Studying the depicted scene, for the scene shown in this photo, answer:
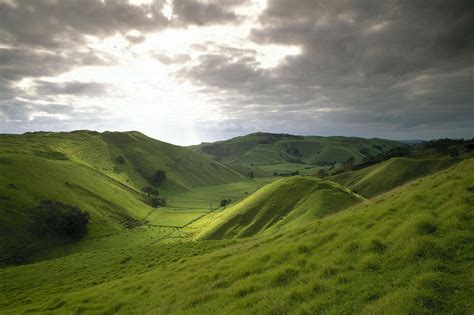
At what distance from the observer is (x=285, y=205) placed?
70.9m

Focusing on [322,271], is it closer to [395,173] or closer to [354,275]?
[354,275]

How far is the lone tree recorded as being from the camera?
98.0 m

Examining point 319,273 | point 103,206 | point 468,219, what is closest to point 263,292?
point 319,273

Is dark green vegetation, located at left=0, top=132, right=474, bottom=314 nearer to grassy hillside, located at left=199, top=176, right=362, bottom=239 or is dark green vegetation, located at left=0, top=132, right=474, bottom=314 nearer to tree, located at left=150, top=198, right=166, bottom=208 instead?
grassy hillside, located at left=199, top=176, right=362, bottom=239

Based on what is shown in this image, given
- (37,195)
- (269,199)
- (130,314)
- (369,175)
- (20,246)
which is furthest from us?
(369,175)

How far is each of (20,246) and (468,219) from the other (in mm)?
110349

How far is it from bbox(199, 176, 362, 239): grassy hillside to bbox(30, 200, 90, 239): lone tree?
55.0 m

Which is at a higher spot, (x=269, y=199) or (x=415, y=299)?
(x=415, y=299)

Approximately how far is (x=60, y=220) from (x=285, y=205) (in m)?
81.2

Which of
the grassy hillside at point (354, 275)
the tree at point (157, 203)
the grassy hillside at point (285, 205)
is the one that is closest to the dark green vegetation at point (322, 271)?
the grassy hillside at point (354, 275)

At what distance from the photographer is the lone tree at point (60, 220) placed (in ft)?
322

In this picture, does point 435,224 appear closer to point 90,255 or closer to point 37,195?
point 90,255

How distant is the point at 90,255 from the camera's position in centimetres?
5775

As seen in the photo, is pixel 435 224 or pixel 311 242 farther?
pixel 311 242
